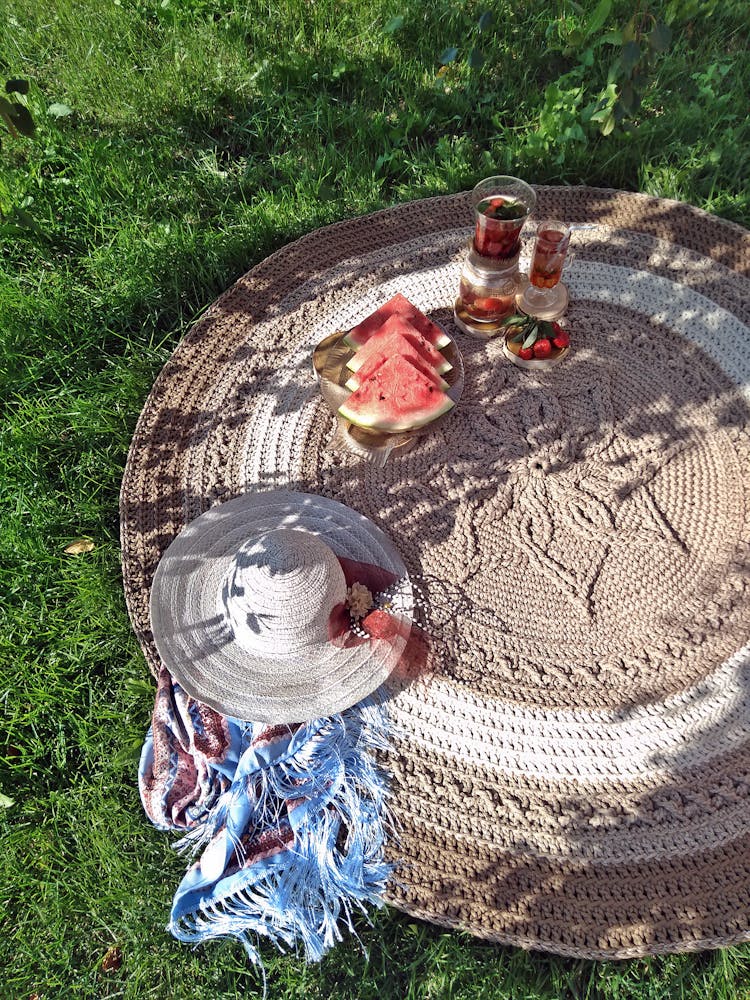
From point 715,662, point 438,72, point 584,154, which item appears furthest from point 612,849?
point 438,72

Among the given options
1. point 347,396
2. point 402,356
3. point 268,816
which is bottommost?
point 268,816

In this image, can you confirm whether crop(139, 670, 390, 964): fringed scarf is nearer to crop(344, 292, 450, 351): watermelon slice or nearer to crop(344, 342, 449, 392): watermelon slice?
crop(344, 342, 449, 392): watermelon slice

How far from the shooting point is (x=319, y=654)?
1979 mm

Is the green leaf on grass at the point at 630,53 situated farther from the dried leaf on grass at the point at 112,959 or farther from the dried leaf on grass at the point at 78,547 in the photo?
the dried leaf on grass at the point at 112,959

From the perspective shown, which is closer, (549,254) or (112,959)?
(112,959)

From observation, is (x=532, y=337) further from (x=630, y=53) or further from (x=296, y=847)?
(x=296, y=847)

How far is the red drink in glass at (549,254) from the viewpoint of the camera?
2.41 metres

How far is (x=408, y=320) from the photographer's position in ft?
8.00

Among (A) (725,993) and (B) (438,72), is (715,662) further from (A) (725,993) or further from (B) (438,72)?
(B) (438,72)

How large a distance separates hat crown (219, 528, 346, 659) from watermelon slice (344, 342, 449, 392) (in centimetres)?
61

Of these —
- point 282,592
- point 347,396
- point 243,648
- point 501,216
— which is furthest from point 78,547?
point 501,216

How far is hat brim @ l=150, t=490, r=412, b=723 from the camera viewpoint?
194 cm

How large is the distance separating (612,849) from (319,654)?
0.89 m

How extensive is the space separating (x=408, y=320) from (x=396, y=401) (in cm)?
30
